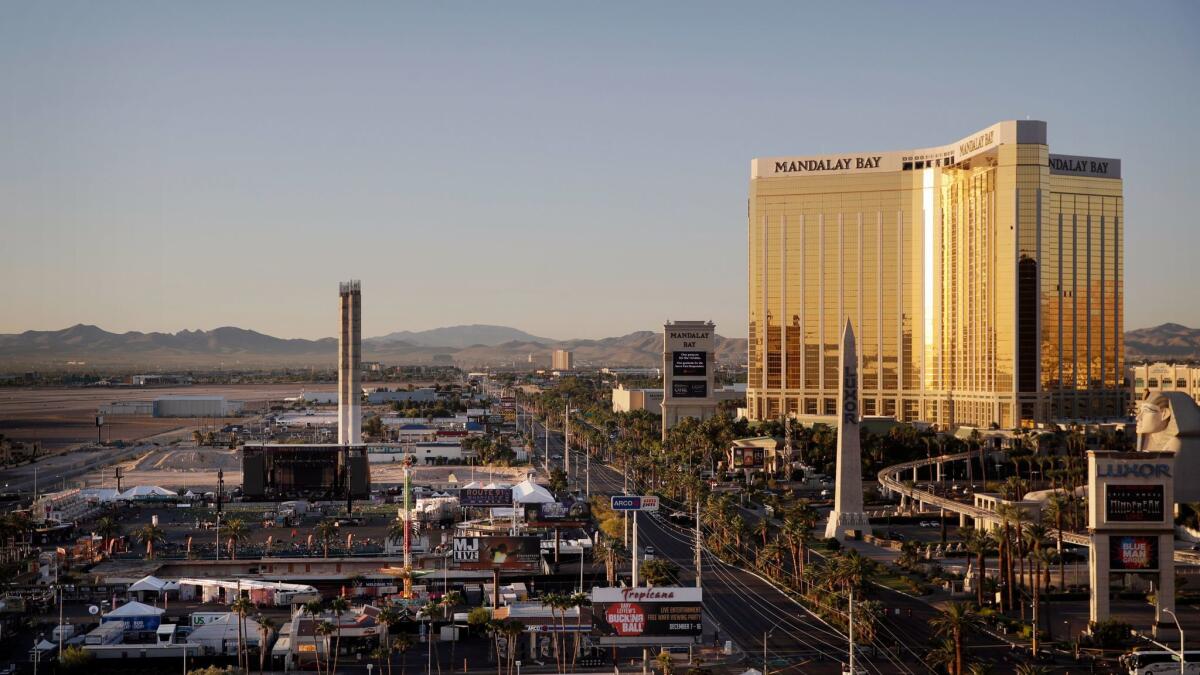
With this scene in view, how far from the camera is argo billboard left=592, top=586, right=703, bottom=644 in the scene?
5981 centimetres

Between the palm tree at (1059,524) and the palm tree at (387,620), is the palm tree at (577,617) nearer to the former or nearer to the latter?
the palm tree at (387,620)

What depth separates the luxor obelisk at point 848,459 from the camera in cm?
8969

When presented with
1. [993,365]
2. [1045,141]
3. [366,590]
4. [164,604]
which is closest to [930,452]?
[993,365]

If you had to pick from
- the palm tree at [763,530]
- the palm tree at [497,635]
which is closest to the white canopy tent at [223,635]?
the palm tree at [497,635]

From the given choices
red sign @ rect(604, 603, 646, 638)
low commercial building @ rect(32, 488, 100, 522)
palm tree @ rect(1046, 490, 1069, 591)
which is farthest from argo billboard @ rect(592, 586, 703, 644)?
low commercial building @ rect(32, 488, 100, 522)

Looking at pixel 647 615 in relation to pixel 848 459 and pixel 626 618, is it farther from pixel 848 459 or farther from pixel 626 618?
pixel 848 459

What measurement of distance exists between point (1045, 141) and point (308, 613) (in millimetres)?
114244

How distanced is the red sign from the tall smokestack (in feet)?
254

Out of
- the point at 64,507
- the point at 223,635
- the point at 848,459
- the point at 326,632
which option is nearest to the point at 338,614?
the point at 326,632

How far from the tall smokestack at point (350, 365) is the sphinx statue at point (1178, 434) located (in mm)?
74860

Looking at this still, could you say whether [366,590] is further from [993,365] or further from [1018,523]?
[993,365]

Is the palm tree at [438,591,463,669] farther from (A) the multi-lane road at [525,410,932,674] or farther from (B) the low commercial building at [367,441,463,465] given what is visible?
(B) the low commercial building at [367,441,463,465]

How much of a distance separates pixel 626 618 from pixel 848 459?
34.6 meters

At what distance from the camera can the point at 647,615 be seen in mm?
60062
